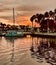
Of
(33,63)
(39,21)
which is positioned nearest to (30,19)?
(39,21)

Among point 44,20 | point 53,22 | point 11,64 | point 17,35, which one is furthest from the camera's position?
point 44,20

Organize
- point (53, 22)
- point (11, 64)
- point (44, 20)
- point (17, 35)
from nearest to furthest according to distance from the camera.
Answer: point (11, 64) → point (17, 35) → point (53, 22) → point (44, 20)

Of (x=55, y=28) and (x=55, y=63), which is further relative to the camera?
(x=55, y=28)

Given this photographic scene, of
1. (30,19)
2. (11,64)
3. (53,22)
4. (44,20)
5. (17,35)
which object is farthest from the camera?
(30,19)

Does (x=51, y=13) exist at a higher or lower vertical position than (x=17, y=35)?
higher

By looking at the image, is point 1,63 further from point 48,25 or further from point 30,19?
point 30,19

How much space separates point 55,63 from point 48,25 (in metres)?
107

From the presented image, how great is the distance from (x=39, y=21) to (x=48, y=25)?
12144 mm

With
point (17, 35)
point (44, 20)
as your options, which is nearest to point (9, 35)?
point (17, 35)

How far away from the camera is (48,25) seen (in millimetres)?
126188

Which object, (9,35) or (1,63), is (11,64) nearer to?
(1,63)

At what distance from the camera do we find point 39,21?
13750cm

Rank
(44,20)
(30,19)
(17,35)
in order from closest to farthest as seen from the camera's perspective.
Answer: (17,35)
(44,20)
(30,19)

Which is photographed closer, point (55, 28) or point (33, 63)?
point (33, 63)
